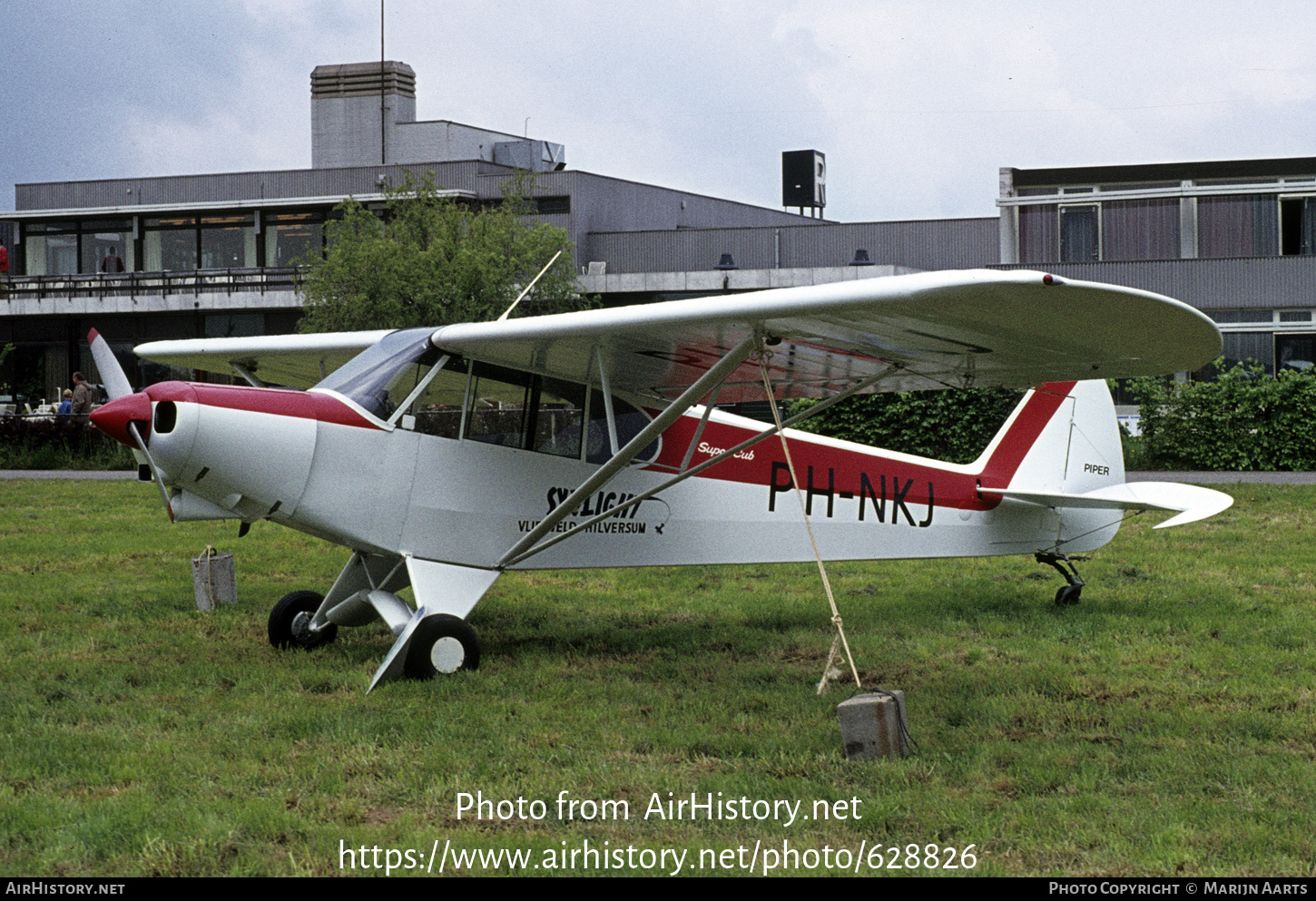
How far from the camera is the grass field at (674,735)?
4449 mm

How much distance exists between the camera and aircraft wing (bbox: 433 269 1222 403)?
5.44 metres

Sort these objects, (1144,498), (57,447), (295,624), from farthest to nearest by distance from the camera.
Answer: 1. (57,447)
2. (1144,498)
3. (295,624)

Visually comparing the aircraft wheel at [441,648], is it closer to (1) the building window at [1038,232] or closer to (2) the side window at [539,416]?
(2) the side window at [539,416]

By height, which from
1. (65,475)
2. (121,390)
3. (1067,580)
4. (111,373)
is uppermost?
(111,373)

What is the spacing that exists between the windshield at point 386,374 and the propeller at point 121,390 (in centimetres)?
114

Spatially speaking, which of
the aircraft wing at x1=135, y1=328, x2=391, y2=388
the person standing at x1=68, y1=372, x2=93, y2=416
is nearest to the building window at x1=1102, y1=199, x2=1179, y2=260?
the person standing at x1=68, y1=372, x2=93, y2=416

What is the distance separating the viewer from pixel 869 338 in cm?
646

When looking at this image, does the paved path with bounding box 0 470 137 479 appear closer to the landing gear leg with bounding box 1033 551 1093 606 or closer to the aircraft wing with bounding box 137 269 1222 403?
the aircraft wing with bounding box 137 269 1222 403

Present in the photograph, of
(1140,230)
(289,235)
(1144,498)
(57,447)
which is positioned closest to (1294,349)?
(1140,230)

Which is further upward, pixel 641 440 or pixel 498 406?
pixel 498 406

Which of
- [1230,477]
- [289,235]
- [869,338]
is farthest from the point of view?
[289,235]

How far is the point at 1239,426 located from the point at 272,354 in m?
17.0

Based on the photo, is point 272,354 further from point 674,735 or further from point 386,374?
point 674,735

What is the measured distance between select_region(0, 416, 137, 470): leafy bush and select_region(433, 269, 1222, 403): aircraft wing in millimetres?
18574
